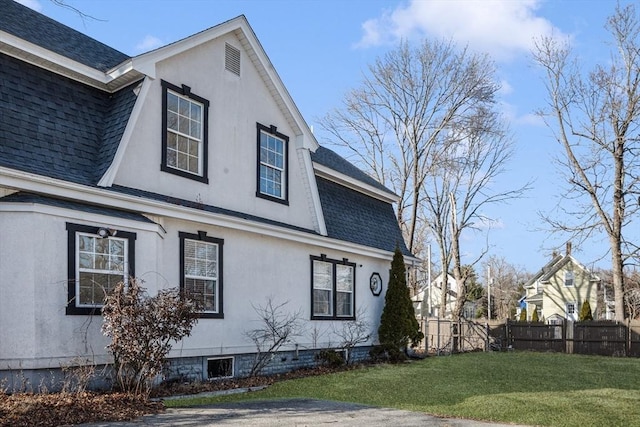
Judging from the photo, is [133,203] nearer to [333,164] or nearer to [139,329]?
[139,329]

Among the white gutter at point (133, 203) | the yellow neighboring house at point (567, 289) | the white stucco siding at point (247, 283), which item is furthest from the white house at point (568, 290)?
the white gutter at point (133, 203)

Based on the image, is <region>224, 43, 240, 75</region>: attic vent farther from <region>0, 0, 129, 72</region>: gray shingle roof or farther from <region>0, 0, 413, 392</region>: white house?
<region>0, 0, 129, 72</region>: gray shingle roof

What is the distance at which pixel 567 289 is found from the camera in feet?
141

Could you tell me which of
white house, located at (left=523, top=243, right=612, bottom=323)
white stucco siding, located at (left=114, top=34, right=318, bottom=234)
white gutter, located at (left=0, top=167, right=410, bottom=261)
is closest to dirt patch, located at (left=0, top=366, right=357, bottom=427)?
white gutter, located at (left=0, top=167, right=410, bottom=261)

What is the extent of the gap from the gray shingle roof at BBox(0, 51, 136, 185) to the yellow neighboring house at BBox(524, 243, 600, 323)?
38.2 meters

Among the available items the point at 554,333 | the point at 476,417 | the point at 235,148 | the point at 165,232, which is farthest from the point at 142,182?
the point at 554,333

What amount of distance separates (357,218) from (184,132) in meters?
7.32

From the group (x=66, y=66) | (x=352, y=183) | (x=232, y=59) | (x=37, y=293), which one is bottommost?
(x=37, y=293)

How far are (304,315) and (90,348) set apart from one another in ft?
20.5

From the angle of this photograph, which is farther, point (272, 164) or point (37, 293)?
point (272, 164)

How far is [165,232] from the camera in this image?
10.6 meters

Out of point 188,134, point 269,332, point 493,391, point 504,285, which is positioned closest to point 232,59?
point 188,134

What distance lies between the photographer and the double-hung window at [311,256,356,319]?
48.9 ft

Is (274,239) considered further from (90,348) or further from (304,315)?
(90,348)
